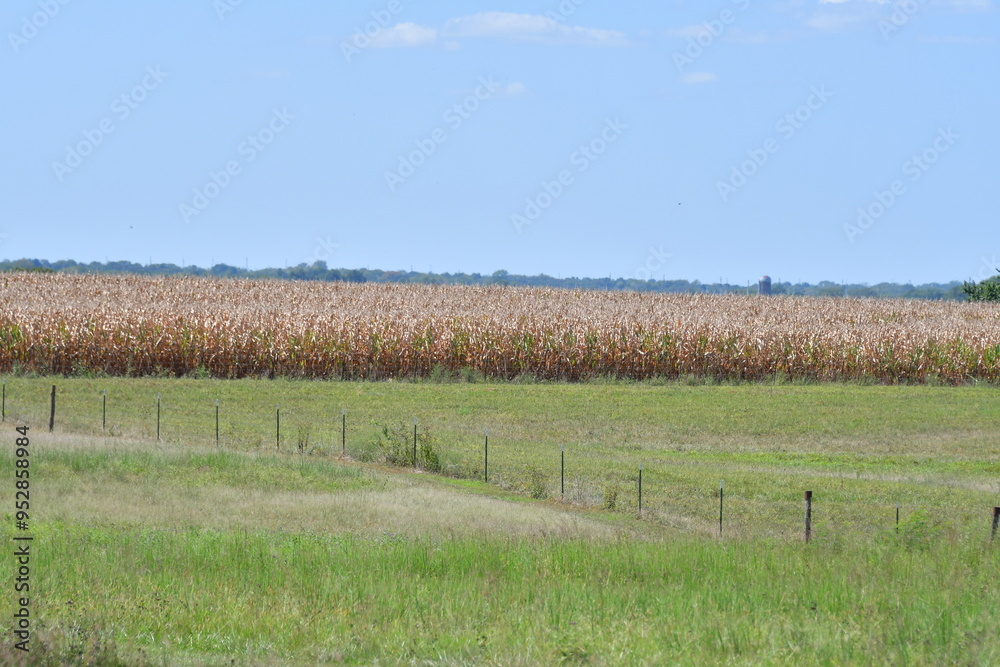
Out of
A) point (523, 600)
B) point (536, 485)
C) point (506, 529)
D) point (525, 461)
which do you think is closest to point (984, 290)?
point (525, 461)

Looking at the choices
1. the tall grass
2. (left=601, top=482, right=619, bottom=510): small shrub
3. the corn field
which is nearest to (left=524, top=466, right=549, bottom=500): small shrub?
(left=601, top=482, right=619, bottom=510): small shrub

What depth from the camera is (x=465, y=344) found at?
130 feet

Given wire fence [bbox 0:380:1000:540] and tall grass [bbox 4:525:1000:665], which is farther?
wire fence [bbox 0:380:1000:540]

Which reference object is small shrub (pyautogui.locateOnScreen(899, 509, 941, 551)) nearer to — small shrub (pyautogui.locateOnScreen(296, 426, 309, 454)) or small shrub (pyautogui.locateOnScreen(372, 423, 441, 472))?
small shrub (pyautogui.locateOnScreen(372, 423, 441, 472))

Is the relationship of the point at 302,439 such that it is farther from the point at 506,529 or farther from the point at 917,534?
the point at 917,534

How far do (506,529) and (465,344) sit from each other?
23735 mm

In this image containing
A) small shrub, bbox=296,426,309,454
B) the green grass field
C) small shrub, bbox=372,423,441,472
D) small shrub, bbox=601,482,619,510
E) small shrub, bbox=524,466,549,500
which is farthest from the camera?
small shrub, bbox=296,426,309,454

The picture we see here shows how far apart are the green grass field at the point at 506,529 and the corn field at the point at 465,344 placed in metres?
3.15

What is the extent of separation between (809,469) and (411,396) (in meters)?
12.9

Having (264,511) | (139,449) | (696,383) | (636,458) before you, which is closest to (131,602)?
(264,511)

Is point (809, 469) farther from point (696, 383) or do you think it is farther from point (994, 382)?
point (994, 382)

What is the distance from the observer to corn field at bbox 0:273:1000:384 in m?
38.3

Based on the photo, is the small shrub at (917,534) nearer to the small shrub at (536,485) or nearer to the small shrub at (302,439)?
the small shrub at (536,485)

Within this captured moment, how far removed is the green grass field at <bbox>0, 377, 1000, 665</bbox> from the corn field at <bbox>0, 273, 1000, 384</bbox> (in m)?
3.15
